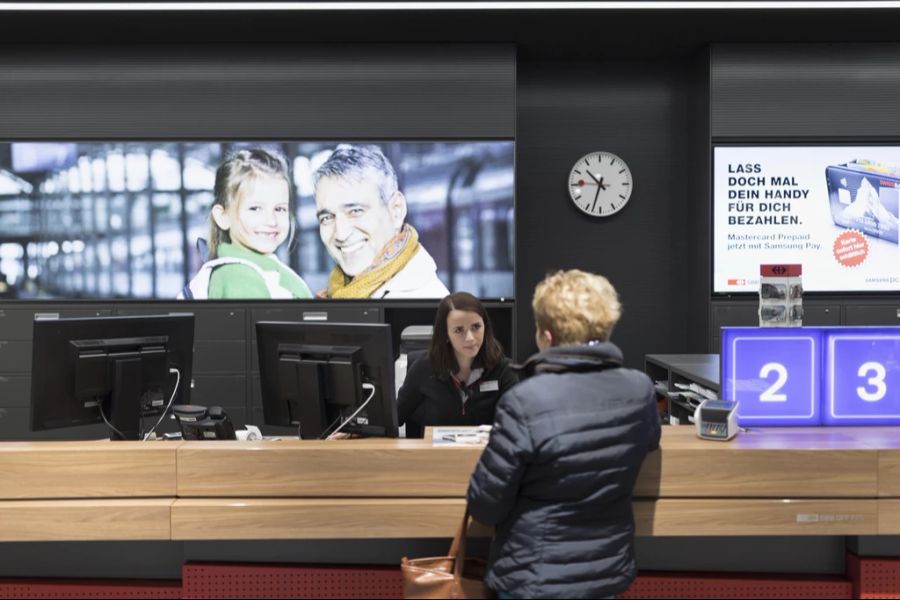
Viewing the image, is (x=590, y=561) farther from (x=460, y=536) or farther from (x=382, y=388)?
(x=382, y=388)

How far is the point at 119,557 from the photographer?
2.22 meters

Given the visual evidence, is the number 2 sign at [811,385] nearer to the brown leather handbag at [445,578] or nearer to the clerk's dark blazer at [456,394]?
the clerk's dark blazer at [456,394]

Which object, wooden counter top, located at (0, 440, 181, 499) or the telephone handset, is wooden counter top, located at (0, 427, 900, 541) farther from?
the telephone handset

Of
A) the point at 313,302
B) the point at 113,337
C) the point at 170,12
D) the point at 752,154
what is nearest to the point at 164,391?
the point at 113,337

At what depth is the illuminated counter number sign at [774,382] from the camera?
8.02 feet

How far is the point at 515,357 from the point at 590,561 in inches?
159

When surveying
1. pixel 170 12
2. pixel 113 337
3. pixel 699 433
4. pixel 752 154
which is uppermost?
pixel 170 12

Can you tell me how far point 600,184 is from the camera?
6086mm

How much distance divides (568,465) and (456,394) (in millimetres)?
1447

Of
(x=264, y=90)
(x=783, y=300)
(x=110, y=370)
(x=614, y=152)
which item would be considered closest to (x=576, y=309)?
(x=783, y=300)

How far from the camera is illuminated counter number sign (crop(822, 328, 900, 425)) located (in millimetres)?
2447

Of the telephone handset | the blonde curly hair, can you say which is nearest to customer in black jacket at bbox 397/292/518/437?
the telephone handset

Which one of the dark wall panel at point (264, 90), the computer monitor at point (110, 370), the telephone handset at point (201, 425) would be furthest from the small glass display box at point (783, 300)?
the dark wall panel at point (264, 90)

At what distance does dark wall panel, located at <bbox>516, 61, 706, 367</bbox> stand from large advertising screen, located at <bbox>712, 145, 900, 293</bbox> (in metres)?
0.57
